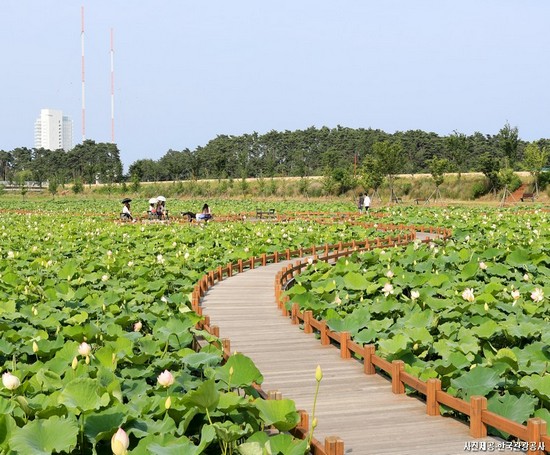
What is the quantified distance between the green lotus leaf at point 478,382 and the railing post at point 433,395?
0.11 metres

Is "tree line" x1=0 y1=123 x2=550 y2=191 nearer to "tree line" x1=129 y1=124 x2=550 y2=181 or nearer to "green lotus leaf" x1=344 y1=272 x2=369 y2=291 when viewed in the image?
"tree line" x1=129 y1=124 x2=550 y2=181

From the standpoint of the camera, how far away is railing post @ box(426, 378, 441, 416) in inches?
151

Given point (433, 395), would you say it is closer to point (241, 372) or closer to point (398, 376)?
point (398, 376)

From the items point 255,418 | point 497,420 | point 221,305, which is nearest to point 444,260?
point 221,305

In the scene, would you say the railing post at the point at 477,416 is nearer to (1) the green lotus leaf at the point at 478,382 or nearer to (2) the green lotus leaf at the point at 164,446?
(1) the green lotus leaf at the point at 478,382

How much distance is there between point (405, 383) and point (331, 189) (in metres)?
38.0

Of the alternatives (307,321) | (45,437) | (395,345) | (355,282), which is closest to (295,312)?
(307,321)

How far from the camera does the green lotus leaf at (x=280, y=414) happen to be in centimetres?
295

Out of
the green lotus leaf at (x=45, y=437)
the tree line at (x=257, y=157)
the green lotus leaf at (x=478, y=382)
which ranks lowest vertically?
the green lotus leaf at (x=478, y=382)

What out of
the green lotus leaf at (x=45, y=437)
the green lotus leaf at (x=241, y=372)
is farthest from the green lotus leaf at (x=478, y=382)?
the green lotus leaf at (x=45, y=437)

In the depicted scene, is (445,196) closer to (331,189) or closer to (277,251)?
(331,189)

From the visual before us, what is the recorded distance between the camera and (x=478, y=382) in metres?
3.70

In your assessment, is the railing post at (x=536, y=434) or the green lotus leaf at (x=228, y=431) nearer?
the green lotus leaf at (x=228, y=431)

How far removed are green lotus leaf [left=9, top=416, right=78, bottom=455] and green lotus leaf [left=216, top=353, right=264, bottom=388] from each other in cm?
99
